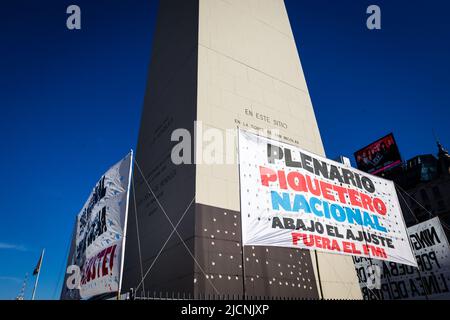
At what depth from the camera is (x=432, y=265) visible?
11867 millimetres

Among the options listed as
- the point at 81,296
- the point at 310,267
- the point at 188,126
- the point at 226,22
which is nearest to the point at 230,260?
the point at 310,267

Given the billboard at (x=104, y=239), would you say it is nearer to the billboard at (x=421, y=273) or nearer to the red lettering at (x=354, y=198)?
the red lettering at (x=354, y=198)

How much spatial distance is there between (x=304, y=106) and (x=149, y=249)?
435 inches

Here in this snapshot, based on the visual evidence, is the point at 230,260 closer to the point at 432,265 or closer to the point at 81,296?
the point at 81,296

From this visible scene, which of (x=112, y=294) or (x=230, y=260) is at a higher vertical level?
(x=230, y=260)

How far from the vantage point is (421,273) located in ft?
39.8

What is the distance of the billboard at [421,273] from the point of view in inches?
455

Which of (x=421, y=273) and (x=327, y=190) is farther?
(x=421, y=273)

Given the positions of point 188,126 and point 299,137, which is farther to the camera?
point 299,137

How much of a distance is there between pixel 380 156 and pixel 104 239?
186ft

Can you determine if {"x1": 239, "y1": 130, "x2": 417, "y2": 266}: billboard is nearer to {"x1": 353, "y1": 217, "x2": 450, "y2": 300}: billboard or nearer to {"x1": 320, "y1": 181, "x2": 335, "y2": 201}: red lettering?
{"x1": 320, "y1": 181, "x2": 335, "y2": 201}: red lettering

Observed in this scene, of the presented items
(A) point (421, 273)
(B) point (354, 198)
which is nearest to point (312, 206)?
(B) point (354, 198)

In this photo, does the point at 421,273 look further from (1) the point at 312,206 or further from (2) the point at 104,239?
(2) the point at 104,239

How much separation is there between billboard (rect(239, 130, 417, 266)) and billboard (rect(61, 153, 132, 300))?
293 cm
